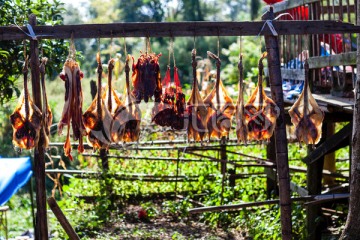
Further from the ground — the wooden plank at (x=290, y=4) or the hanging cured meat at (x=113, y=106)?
the wooden plank at (x=290, y=4)

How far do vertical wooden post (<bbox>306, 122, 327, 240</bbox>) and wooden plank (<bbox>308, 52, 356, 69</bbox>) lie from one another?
93cm

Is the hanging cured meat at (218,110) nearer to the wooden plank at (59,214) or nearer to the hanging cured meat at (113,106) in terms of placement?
the hanging cured meat at (113,106)

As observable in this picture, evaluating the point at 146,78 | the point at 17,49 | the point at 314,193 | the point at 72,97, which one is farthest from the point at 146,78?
the point at 314,193

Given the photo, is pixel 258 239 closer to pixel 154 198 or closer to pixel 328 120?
pixel 328 120

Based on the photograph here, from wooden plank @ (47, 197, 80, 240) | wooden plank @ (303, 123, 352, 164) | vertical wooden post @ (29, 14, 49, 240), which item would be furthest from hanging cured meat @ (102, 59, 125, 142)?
wooden plank @ (303, 123, 352, 164)

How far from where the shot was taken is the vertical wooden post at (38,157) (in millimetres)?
4137

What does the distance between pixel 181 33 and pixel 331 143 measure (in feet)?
10.9

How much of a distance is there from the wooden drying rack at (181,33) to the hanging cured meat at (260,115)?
85mm

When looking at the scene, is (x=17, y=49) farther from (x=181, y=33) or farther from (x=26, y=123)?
(x=181, y=33)

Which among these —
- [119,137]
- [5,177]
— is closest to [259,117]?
[119,137]

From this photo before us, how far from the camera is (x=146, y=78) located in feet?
13.7

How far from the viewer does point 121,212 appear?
10.4 metres

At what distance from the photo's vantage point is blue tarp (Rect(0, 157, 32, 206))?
321 inches

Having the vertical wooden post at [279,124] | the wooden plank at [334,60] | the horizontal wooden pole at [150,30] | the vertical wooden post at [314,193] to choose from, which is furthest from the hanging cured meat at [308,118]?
the vertical wooden post at [314,193]
